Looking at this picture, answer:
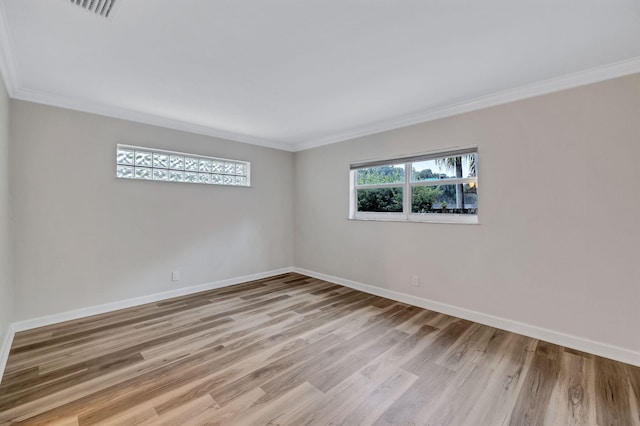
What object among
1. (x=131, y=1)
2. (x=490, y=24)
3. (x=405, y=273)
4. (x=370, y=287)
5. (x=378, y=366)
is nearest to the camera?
(x=131, y=1)

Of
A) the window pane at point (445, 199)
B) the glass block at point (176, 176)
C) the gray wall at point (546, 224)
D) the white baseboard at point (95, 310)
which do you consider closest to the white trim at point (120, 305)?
the white baseboard at point (95, 310)

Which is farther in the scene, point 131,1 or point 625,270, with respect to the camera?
point 625,270

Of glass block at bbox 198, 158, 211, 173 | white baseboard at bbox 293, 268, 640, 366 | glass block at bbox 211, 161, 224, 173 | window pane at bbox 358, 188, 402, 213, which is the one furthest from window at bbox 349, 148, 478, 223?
glass block at bbox 198, 158, 211, 173

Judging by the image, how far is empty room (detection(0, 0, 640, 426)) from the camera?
70.2 inches

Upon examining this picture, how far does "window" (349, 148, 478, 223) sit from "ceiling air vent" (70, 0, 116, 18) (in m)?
3.16

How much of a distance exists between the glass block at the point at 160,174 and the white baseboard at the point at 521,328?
10.4 feet

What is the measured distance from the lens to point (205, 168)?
4188 millimetres

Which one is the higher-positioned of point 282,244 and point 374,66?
point 374,66

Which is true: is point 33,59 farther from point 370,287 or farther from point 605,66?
point 605,66

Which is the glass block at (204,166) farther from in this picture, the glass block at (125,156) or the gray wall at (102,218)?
the glass block at (125,156)

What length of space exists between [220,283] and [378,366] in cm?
289

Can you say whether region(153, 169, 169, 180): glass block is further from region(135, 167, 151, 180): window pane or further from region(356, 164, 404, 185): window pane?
region(356, 164, 404, 185): window pane

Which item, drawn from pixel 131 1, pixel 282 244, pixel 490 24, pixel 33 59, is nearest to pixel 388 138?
pixel 490 24

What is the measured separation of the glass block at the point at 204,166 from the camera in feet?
13.5
